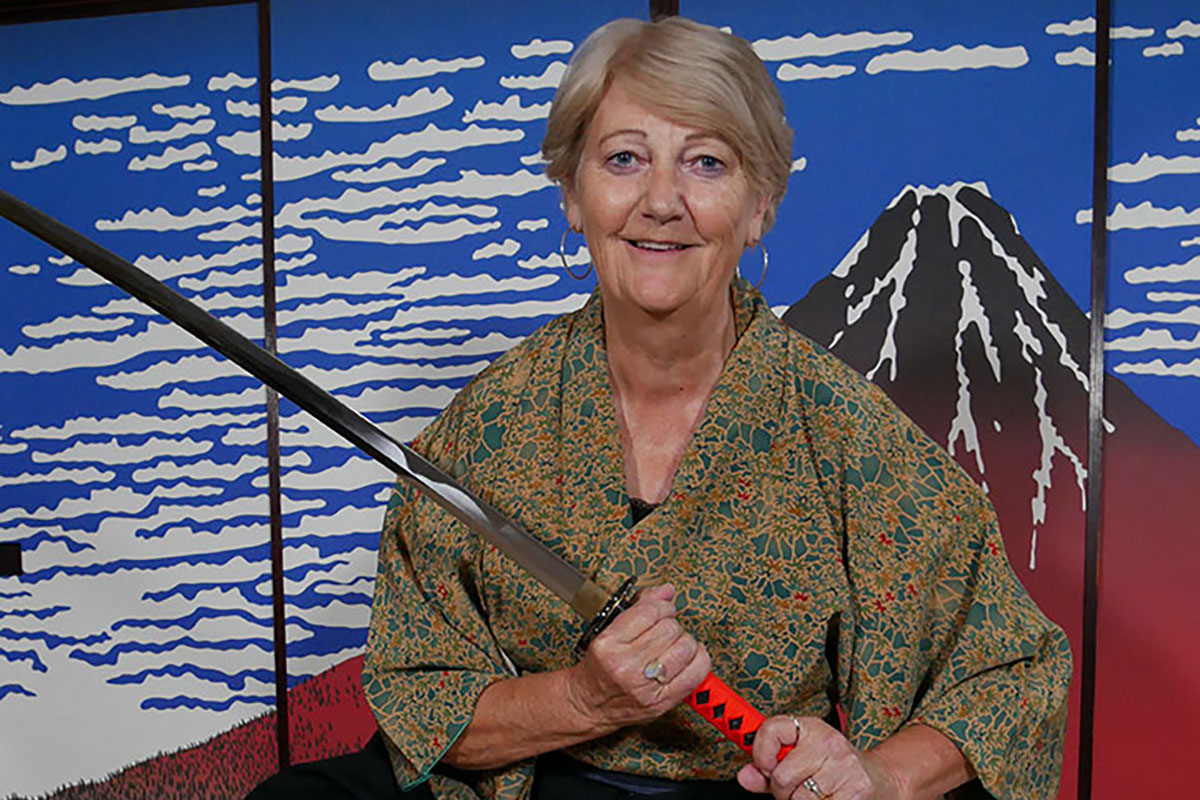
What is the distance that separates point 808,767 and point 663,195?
0.56 metres

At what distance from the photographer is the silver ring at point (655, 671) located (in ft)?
3.26

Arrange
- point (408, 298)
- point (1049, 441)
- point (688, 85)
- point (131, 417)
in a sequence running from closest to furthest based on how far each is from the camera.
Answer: point (688, 85)
point (1049, 441)
point (408, 298)
point (131, 417)

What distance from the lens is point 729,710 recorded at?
102cm

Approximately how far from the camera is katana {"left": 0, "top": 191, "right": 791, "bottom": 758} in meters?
1.02

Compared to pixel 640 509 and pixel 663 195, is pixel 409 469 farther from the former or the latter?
pixel 663 195

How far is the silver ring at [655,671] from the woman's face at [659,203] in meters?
0.37

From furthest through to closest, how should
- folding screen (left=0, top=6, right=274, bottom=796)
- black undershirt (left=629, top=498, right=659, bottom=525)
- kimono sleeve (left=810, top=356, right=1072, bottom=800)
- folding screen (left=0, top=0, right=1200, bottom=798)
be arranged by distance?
folding screen (left=0, top=6, right=274, bottom=796)
folding screen (left=0, top=0, right=1200, bottom=798)
black undershirt (left=629, top=498, right=659, bottom=525)
kimono sleeve (left=810, top=356, right=1072, bottom=800)

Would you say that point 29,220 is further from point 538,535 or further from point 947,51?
point 947,51

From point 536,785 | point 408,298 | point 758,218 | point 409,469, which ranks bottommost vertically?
point 536,785

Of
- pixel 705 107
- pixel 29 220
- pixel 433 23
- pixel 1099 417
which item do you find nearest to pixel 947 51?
pixel 1099 417

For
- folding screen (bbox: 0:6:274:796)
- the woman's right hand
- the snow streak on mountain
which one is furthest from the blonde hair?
folding screen (bbox: 0:6:274:796)

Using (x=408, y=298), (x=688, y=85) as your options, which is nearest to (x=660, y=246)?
(x=688, y=85)

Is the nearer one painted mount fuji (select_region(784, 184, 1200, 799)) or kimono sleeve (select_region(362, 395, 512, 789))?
kimono sleeve (select_region(362, 395, 512, 789))

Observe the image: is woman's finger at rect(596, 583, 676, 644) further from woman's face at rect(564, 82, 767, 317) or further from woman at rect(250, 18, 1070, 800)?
woman's face at rect(564, 82, 767, 317)
